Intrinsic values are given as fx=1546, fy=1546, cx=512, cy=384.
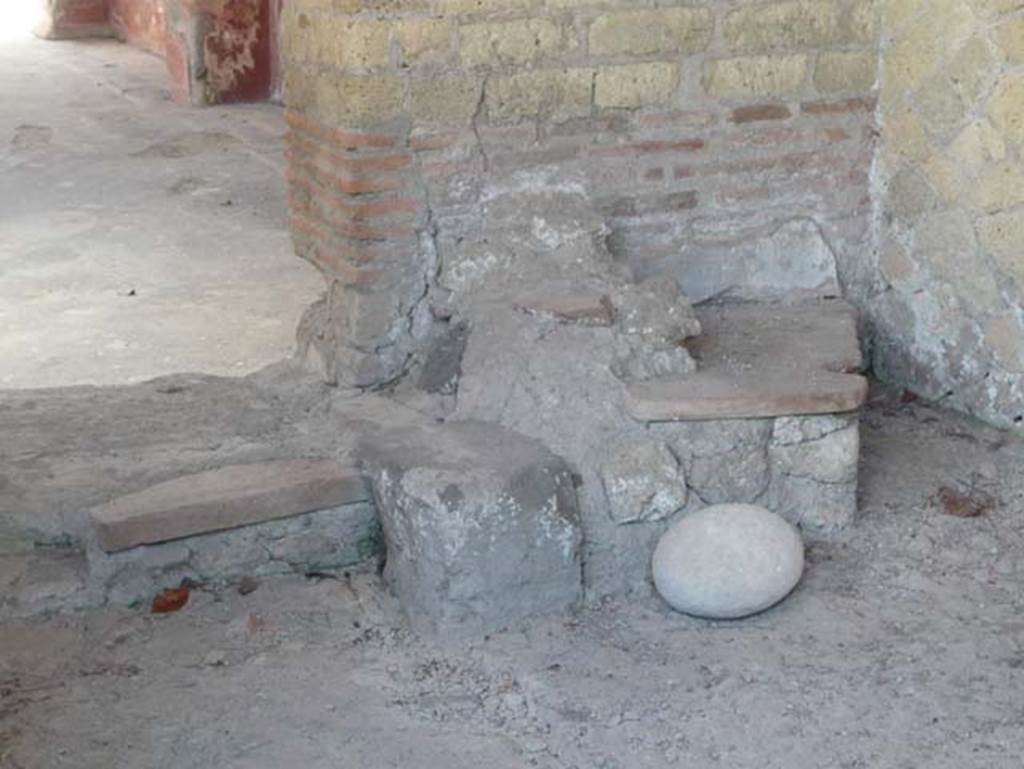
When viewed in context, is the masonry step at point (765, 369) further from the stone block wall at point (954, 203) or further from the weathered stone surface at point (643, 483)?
the stone block wall at point (954, 203)

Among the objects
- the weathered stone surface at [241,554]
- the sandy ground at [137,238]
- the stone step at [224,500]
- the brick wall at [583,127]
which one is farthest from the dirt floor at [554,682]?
the sandy ground at [137,238]

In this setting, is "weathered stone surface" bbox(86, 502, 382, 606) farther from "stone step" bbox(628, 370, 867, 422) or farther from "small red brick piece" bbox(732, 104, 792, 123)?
"small red brick piece" bbox(732, 104, 792, 123)

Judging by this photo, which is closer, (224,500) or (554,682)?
(554,682)

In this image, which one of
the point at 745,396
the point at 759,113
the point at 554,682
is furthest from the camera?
the point at 759,113

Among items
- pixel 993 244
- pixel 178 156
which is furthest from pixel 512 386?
pixel 178 156

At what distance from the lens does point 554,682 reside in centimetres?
321

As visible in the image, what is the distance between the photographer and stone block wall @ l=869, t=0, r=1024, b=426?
4176 mm

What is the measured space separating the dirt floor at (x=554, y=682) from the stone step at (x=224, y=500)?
17 centimetres

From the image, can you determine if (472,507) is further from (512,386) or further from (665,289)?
(665,289)

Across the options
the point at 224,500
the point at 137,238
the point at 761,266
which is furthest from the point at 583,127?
the point at 137,238

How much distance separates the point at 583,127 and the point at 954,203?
1099mm

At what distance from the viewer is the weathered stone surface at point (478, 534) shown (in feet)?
10.8

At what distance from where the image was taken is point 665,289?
12.8ft

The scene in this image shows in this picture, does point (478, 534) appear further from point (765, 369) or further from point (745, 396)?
point (765, 369)
